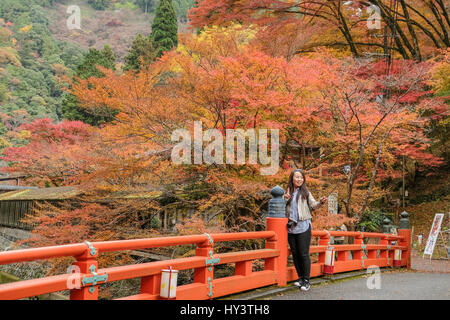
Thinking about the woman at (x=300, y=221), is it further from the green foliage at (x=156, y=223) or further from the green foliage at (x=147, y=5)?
the green foliage at (x=147, y=5)

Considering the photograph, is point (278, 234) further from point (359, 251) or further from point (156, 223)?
point (156, 223)

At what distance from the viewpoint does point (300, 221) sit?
19.1 feet

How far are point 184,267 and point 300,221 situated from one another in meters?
2.08

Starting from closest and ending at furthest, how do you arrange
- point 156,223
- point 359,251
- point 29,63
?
1. point 359,251
2. point 156,223
3. point 29,63

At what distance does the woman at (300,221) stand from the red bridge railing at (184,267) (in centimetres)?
16

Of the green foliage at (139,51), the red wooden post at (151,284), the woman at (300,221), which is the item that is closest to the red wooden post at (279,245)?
the woman at (300,221)

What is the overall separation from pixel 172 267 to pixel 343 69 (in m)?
8.16

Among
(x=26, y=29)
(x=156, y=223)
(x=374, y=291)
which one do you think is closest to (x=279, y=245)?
(x=374, y=291)

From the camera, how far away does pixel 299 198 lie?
19.0 feet

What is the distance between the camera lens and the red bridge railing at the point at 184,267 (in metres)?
3.20

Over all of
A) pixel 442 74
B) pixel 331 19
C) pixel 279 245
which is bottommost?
pixel 279 245

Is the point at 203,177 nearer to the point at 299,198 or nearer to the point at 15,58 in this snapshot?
the point at 299,198

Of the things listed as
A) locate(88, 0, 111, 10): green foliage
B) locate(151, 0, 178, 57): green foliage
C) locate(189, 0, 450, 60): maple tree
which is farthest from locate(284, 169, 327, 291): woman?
locate(88, 0, 111, 10): green foliage
